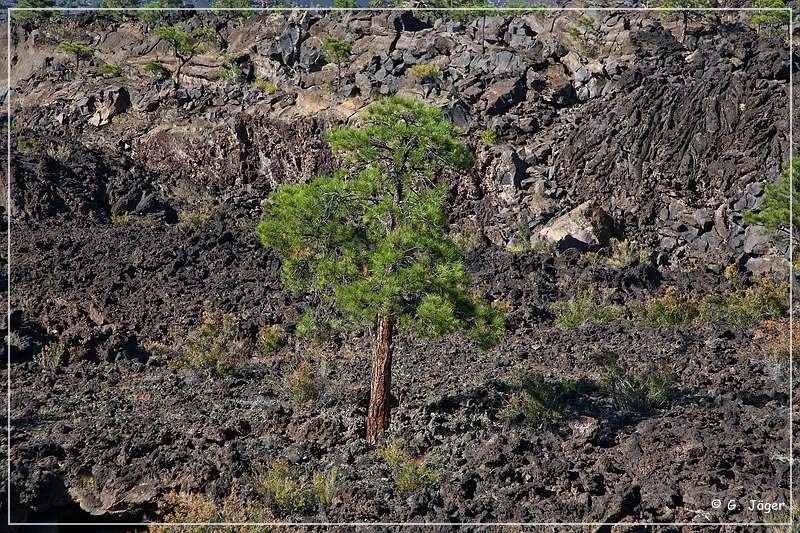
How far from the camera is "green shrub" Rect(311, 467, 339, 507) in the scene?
32.1 ft

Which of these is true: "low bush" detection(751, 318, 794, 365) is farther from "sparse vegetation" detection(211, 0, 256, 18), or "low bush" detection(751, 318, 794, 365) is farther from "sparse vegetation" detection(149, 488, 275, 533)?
"sparse vegetation" detection(211, 0, 256, 18)

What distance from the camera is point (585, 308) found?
1911cm

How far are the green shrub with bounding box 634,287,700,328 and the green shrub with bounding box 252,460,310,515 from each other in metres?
11.1

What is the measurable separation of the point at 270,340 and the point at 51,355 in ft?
17.0

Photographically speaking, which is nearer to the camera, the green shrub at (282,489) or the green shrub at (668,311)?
the green shrub at (282,489)

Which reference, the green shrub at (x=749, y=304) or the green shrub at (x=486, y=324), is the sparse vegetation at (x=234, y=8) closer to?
the green shrub at (x=749, y=304)

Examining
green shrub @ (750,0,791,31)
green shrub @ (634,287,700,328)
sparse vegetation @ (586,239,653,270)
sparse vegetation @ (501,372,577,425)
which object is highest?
green shrub @ (750,0,791,31)

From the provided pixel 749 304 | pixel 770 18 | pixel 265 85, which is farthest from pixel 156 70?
pixel 749 304

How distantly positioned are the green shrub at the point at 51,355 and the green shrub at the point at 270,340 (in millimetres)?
4746

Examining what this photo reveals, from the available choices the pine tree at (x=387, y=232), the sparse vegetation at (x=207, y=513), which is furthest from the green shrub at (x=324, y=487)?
the pine tree at (x=387, y=232)

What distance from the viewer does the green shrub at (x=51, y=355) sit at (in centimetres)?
1603

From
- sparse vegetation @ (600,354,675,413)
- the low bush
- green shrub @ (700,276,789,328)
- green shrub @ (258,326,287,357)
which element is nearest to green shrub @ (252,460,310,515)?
sparse vegetation @ (600,354,675,413)

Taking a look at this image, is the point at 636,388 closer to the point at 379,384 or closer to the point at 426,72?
the point at 379,384

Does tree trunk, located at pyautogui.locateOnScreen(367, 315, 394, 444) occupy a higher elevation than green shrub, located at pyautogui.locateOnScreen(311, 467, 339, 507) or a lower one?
higher
